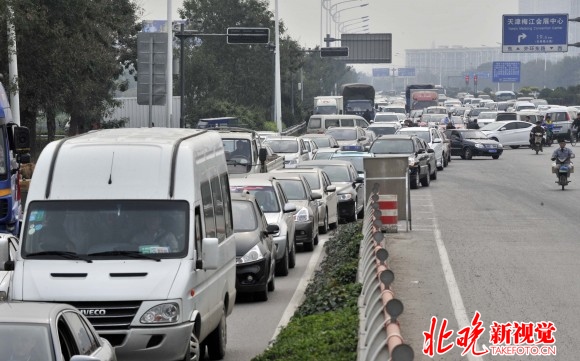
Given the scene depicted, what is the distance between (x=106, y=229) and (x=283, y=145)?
3288 centimetres

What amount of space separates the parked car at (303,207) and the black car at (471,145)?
3598 cm

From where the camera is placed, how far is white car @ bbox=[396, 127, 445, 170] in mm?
51344

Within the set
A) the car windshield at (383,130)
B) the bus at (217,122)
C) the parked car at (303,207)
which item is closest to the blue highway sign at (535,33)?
the car windshield at (383,130)

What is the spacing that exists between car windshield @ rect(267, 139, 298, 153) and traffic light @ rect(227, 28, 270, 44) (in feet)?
38.8

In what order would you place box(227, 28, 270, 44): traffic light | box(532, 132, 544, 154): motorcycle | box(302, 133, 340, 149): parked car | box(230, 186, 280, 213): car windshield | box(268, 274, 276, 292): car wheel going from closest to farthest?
box(268, 274, 276, 292): car wheel
box(230, 186, 280, 213): car windshield
box(302, 133, 340, 149): parked car
box(227, 28, 270, 44): traffic light
box(532, 132, 544, 154): motorcycle

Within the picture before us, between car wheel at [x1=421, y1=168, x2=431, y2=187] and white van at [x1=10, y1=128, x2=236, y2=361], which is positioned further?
car wheel at [x1=421, y1=168, x2=431, y2=187]

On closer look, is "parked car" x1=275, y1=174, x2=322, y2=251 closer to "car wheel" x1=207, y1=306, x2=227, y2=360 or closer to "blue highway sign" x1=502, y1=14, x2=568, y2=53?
"car wheel" x1=207, y1=306, x2=227, y2=360

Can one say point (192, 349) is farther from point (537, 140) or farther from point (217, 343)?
point (537, 140)

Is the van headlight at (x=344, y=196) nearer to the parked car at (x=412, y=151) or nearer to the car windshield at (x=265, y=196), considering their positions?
the parked car at (x=412, y=151)

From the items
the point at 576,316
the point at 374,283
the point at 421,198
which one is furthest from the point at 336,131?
the point at 374,283

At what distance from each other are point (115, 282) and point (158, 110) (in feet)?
199

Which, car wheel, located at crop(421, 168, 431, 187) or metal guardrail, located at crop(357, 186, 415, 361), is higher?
metal guardrail, located at crop(357, 186, 415, 361)

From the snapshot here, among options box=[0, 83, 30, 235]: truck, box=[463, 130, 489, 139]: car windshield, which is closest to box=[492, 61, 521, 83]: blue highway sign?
box=[463, 130, 489, 139]: car windshield

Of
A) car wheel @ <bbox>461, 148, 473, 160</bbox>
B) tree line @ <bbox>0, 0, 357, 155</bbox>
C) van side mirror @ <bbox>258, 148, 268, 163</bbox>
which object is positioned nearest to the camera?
van side mirror @ <bbox>258, 148, 268, 163</bbox>
